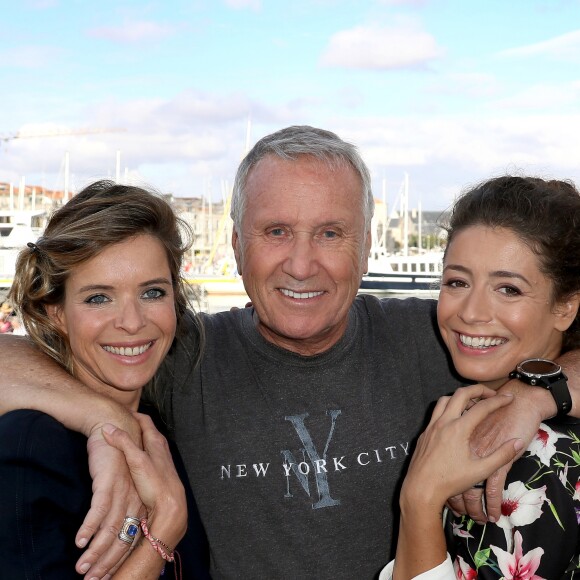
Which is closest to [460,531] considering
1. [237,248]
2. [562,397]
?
[562,397]

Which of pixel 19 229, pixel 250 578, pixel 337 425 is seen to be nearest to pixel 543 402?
pixel 337 425

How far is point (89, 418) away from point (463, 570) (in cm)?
130

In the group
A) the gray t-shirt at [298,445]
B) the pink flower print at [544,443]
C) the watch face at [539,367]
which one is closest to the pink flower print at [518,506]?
the pink flower print at [544,443]

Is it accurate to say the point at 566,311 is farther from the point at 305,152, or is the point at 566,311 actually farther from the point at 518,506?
the point at 305,152

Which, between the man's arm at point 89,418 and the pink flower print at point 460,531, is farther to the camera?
the pink flower print at point 460,531

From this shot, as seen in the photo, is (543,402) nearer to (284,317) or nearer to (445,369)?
(445,369)

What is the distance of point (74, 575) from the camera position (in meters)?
2.08

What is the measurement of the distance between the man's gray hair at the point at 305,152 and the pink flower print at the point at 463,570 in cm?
152

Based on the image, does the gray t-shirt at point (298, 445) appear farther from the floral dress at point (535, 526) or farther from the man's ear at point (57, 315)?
the floral dress at point (535, 526)

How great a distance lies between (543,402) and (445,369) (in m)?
0.93

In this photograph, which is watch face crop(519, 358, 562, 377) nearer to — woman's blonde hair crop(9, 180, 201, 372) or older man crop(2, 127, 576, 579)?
older man crop(2, 127, 576, 579)

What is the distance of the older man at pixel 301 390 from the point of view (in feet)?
9.42

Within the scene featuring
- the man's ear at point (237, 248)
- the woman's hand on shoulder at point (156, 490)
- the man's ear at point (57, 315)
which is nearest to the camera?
the woman's hand on shoulder at point (156, 490)

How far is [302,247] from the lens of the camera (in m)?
3.04
